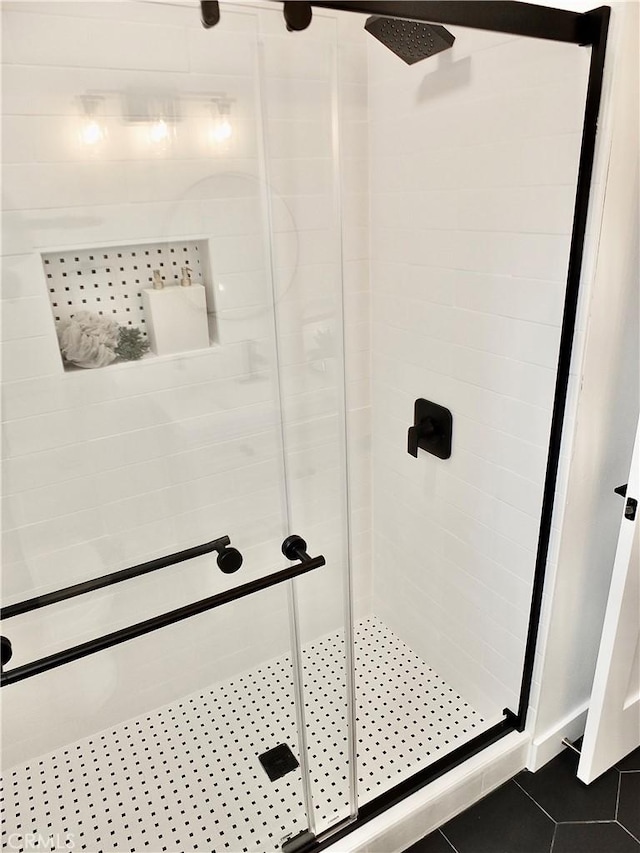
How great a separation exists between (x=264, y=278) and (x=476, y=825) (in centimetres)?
152

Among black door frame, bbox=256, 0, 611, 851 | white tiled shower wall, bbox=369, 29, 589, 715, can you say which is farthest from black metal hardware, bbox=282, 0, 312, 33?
white tiled shower wall, bbox=369, 29, 589, 715

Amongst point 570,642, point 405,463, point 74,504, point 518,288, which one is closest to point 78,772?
point 74,504

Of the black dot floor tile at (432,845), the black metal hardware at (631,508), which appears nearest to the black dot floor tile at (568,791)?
the black dot floor tile at (432,845)

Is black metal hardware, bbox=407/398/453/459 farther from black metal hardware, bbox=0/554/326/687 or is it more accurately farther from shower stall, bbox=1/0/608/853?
black metal hardware, bbox=0/554/326/687

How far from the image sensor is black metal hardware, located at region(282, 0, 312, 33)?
99 cm

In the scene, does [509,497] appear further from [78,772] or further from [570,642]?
[78,772]

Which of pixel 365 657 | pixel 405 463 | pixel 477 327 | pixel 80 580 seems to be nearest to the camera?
pixel 477 327

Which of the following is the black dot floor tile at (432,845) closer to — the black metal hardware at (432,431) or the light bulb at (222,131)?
the black metal hardware at (432,431)

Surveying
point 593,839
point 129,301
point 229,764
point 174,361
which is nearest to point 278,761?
point 229,764

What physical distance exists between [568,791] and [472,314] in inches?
51.0

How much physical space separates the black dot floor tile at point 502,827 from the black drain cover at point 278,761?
1.39 ft

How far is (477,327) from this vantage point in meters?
1.50

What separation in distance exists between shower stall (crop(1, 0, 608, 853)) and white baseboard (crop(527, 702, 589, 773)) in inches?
3.4

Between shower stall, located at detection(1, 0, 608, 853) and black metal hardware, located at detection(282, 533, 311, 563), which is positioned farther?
black metal hardware, located at detection(282, 533, 311, 563)
